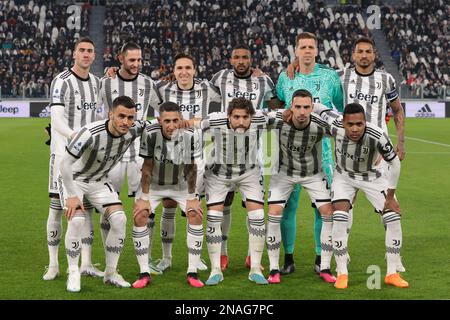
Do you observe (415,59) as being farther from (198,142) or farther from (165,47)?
(198,142)

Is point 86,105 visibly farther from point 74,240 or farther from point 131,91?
point 74,240

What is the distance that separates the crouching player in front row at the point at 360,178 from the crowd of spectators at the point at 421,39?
2646 centimetres

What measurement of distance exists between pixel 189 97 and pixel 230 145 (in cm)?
78

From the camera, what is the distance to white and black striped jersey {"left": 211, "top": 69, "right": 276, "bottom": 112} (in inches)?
315

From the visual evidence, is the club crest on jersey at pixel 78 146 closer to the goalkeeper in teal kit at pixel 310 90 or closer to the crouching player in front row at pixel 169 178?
the crouching player in front row at pixel 169 178

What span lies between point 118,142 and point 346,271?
2323 mm

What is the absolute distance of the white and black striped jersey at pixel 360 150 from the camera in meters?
6.90

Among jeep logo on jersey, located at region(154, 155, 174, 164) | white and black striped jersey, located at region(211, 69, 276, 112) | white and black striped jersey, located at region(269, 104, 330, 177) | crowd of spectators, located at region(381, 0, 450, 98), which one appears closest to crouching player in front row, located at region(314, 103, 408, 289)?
white and black striped jersey, located at region(269, 104, 330, 177)

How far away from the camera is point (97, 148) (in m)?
6.84

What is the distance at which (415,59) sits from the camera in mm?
36531

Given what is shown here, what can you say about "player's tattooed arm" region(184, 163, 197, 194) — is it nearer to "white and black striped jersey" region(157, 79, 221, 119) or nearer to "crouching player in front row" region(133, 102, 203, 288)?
"crouching player in front row" region(133, 102, 203, 288)

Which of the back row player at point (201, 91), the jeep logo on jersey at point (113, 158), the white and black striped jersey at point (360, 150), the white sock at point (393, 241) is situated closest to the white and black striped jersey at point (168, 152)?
the jeep logo on jersey at point (113, 158)

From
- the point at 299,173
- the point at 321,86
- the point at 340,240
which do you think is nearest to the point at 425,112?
the point at 321,86

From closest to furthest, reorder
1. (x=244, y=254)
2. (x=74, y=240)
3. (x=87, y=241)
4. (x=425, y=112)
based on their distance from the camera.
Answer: (x=74, y=240)
(x=87, y=241)
(x=244, y=254)
(x=425, y=112)
